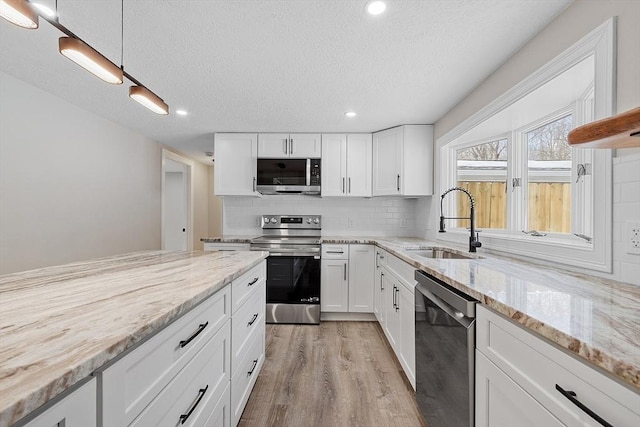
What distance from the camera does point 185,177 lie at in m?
5.09

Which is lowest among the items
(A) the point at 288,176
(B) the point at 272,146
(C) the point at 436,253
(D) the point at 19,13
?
(C) the point at 436,253

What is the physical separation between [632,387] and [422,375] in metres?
1.17

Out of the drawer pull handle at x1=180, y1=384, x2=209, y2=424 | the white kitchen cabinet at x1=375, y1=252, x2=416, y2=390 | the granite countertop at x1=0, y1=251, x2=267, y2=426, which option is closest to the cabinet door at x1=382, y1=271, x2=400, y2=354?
the white kitchen cabinet at x1=375, y1=252, x2=416, y2=390

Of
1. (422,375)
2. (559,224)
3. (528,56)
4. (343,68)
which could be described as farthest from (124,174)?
(559,224)

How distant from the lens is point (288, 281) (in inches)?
120

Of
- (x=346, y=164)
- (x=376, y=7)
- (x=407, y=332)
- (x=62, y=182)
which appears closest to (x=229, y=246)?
(x=62, y=182)

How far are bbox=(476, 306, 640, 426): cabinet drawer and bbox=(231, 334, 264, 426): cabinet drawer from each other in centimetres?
122

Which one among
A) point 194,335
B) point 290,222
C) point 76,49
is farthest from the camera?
point 290,222

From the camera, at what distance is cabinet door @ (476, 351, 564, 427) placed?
74 cm

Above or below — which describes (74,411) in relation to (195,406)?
above

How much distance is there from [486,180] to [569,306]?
193cm

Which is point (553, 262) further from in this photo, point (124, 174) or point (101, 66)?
point (124, 174)

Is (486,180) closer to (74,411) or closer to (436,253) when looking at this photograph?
(436,253)

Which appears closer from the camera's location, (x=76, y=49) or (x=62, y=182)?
(x=76, y=49)
